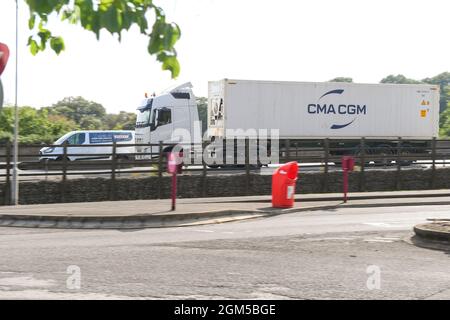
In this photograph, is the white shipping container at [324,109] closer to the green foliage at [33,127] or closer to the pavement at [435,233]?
the pavement at [435,233]

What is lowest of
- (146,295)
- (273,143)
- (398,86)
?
(146,295)

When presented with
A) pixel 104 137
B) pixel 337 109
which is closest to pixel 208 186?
pixel 337 109

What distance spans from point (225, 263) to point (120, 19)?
5.24 m

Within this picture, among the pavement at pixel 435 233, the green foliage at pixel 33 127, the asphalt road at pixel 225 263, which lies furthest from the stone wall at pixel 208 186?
the green foliage at pixel 33 127

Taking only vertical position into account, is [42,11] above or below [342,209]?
above

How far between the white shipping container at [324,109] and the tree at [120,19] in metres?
25.4

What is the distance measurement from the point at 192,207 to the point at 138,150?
14.4 metres

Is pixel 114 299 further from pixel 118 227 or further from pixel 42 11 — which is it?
pixel 118 227

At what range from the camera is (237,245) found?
→ 33.2 feet

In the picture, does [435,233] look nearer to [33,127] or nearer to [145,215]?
[145,215]

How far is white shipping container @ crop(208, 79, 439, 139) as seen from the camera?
30219 mm

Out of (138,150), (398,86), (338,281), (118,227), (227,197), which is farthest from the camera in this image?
(398,86)

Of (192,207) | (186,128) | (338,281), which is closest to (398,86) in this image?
(186,128)

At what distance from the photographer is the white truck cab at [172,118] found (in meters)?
29.4
